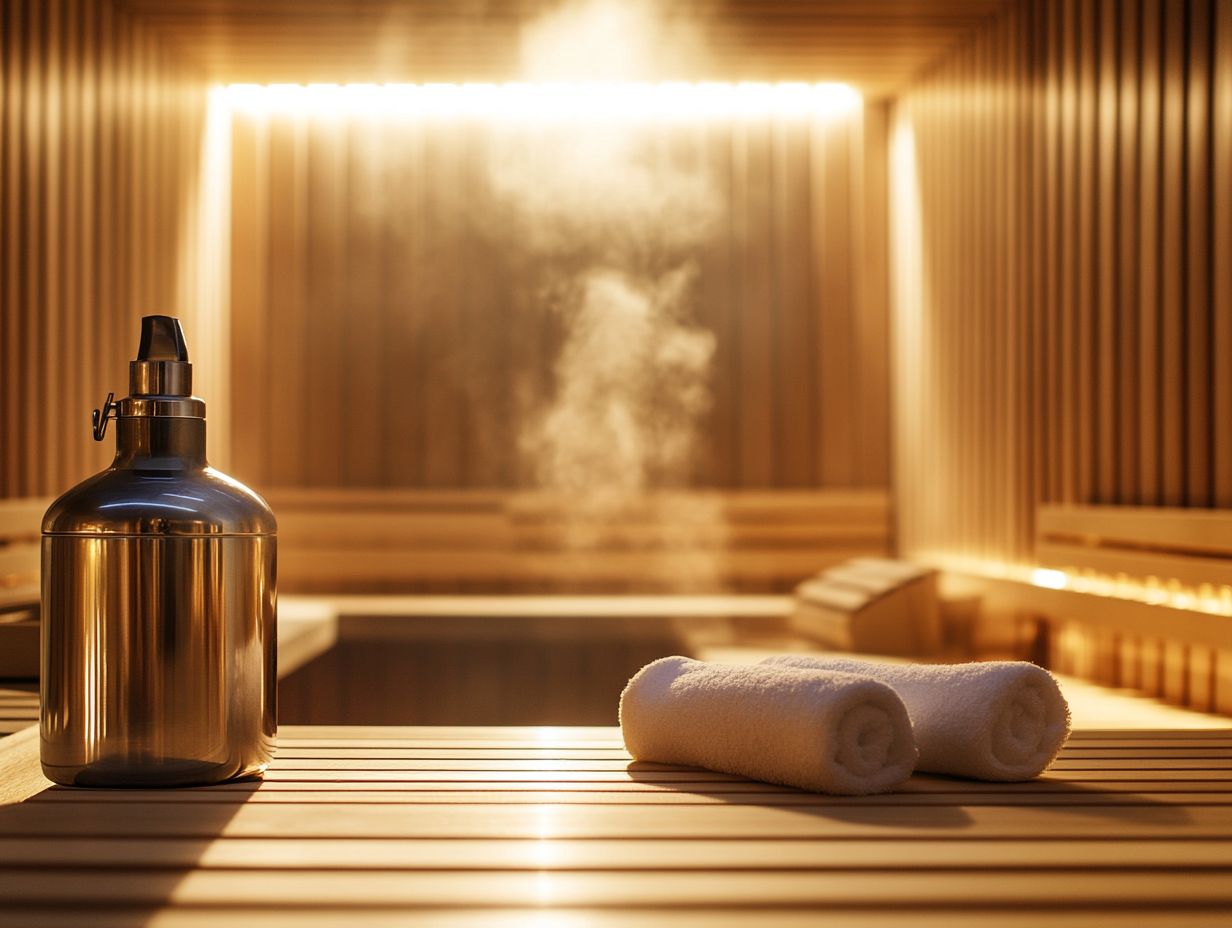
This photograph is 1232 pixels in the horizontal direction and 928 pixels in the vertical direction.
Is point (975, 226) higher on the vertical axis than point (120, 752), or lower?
higher

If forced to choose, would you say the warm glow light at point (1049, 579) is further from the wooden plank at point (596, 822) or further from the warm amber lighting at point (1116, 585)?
the wooden plank at point (596, 822)

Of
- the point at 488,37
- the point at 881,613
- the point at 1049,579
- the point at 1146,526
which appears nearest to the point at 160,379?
the point at 1146,526

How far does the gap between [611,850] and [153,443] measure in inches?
19.5

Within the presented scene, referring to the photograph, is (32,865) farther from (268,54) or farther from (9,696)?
(268,54)

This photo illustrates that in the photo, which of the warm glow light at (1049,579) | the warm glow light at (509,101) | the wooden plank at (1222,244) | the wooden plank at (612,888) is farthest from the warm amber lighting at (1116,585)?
the warm glow light at (509,101)

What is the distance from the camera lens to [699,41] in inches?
156

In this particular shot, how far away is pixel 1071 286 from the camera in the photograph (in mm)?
3012

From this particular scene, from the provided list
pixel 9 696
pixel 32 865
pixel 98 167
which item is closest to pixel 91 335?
pixel 98 167

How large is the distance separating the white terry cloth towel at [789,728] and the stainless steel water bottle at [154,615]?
36 cm

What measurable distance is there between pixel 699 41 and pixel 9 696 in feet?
9.87

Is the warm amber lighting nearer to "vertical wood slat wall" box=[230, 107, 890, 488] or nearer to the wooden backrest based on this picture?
"vertical wood slat wall" box=[230, 107, 890, 488]

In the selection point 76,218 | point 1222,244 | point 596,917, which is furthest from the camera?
point 76,218

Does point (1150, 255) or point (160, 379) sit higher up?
point (1150, 255)

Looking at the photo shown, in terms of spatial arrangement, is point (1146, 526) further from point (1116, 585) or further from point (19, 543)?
point (19, 543)
